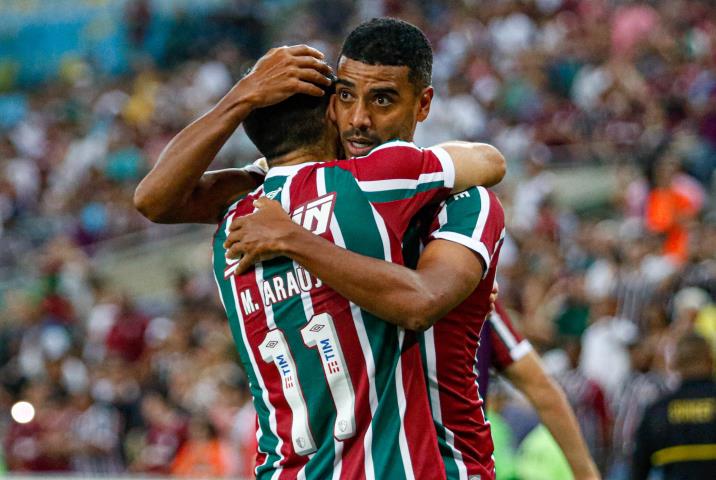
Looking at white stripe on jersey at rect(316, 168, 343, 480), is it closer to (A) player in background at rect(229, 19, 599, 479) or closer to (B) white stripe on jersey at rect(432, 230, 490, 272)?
(A) player in background at rect(229, 19, 599, 479)

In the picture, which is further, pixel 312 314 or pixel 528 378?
pixel 528 378

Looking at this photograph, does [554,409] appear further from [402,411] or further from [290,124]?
[290,124]

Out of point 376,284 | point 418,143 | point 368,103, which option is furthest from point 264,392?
point 418,143

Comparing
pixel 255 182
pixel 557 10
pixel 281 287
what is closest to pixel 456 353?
pixel 281 287

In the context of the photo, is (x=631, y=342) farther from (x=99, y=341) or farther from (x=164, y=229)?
(x=164, y=229)

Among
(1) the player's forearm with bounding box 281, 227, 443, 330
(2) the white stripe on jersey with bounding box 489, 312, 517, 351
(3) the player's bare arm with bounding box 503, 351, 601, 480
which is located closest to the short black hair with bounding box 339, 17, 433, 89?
(1) the player's forearm with bounding box 281, 227, 443, 330

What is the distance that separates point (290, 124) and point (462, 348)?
0.80m

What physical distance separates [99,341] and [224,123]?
33.4 ft

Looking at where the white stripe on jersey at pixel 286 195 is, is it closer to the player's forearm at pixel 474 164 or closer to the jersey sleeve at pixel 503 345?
the player's forearm at pixel 474 164

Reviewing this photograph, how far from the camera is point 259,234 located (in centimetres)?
330

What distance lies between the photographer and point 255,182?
3775 mm

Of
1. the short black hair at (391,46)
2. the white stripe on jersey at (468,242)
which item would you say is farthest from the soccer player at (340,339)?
the short black hair at (391,46)

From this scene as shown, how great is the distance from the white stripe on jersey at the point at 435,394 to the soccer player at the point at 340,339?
8 centimetres

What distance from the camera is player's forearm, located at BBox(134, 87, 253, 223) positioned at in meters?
3.54
